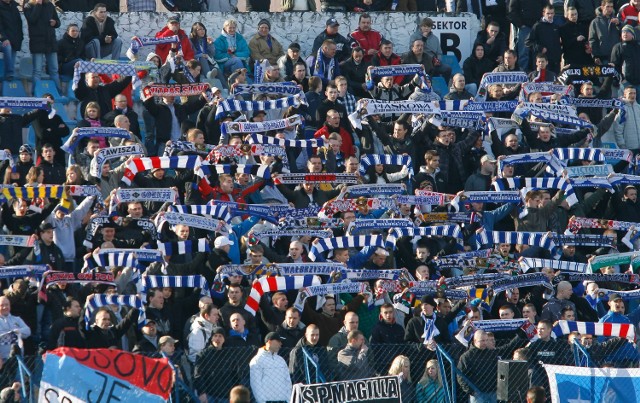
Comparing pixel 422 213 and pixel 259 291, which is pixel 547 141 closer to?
pixel 422 213

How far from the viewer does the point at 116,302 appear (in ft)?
68.3

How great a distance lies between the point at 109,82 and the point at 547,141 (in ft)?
20.8

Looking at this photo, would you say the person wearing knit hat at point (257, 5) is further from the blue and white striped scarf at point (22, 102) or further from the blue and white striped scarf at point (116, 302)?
the blue and white striped scarf at point (116, 302)

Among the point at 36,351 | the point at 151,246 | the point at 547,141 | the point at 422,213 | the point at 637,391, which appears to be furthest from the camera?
the point at 547,141

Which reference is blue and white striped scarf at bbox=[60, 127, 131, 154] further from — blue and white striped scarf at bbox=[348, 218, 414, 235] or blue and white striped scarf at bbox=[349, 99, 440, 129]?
blue and white striped scarf at bbox=[349, 99, 440, 129]

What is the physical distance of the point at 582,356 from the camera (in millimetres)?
20312

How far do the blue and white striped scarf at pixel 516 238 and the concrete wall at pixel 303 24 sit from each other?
22.7 ft

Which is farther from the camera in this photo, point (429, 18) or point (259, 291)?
point (429, 18)

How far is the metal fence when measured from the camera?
1933 cm

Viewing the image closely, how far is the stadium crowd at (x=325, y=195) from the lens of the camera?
814 inches

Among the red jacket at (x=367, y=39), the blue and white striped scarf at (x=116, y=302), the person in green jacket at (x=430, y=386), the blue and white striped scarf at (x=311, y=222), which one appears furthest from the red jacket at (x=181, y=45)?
the person in green jacket at (x=430, y=386)

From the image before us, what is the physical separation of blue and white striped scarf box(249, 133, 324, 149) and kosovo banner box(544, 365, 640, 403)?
6.97m

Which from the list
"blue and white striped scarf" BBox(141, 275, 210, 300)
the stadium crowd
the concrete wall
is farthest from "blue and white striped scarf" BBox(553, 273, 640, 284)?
the concrete wall

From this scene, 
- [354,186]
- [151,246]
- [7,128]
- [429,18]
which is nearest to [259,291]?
[151,246]
